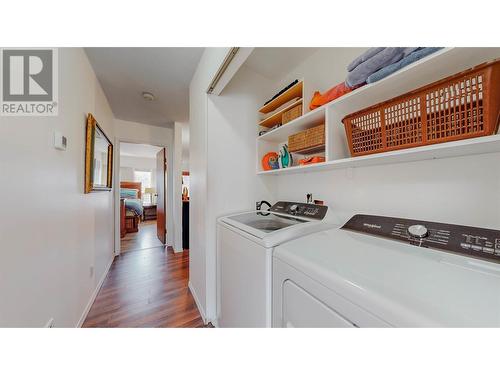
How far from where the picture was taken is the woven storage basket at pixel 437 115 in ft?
1.86

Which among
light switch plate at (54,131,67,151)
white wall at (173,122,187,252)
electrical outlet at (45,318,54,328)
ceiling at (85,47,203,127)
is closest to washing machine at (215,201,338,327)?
electrical outlet at (45,318,54,328)

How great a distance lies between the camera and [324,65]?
1.37 meters

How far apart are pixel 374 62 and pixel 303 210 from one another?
3.17 feet

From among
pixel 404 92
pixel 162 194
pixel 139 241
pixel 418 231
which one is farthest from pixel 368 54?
pixel 139 241

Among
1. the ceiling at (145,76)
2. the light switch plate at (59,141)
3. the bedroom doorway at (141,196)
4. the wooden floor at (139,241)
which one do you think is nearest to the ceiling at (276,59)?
the ceiling at (145,76)

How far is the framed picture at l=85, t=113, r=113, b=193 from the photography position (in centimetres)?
163

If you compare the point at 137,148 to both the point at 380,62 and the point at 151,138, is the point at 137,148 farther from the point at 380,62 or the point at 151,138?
the point at 380,62

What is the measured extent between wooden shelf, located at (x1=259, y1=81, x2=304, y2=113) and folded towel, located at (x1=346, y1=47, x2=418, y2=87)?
1.55ft

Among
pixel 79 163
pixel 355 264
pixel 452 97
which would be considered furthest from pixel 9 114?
pixel 452 97

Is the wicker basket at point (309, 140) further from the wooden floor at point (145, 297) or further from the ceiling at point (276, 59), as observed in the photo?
the wooden floor at point (145, 297)

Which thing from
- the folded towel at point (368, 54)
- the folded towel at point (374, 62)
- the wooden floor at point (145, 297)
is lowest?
the wooden floor at point (145, 297)

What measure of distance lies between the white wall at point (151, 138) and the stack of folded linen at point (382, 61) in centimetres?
338

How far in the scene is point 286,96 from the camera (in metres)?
1.44
